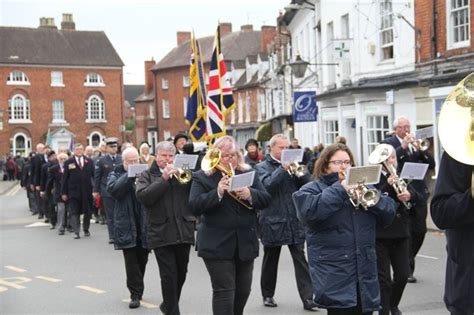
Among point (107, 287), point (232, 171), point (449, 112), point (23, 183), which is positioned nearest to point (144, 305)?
point (107, 287)

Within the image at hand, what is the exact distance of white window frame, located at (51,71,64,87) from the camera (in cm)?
7094

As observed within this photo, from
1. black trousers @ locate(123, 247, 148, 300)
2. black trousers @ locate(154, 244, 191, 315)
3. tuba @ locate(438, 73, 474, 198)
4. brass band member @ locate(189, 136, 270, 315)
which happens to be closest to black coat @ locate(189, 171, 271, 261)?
brass band member @ locate(189, 136, 270, 315)

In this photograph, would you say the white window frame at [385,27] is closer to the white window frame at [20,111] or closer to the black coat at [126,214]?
the black coat at [126,214]

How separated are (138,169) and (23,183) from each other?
18.9 metres

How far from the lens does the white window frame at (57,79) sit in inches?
2793

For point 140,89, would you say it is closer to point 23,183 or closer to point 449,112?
point 23,183

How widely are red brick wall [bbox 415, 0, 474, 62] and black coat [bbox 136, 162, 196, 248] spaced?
12.5 metres

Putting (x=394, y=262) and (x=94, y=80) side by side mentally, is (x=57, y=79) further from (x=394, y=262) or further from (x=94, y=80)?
(x=394, y=262)

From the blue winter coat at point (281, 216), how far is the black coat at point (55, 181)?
960 centimetres

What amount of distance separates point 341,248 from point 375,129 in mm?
17759

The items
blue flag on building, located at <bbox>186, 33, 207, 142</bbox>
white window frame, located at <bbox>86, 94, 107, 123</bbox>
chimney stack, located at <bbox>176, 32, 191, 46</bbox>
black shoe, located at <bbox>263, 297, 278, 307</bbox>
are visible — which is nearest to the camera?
black shoe, located at <bbox>263, 297, 278, 307</bbox>

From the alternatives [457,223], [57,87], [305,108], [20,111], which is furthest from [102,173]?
[57,87]

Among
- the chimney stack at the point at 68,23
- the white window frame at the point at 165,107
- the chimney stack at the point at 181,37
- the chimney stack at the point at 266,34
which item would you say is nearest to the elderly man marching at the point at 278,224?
the chimney stack at the point at 266,34

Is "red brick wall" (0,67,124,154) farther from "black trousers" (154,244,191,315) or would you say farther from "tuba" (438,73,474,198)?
"tuba" (438,73,474,198)
